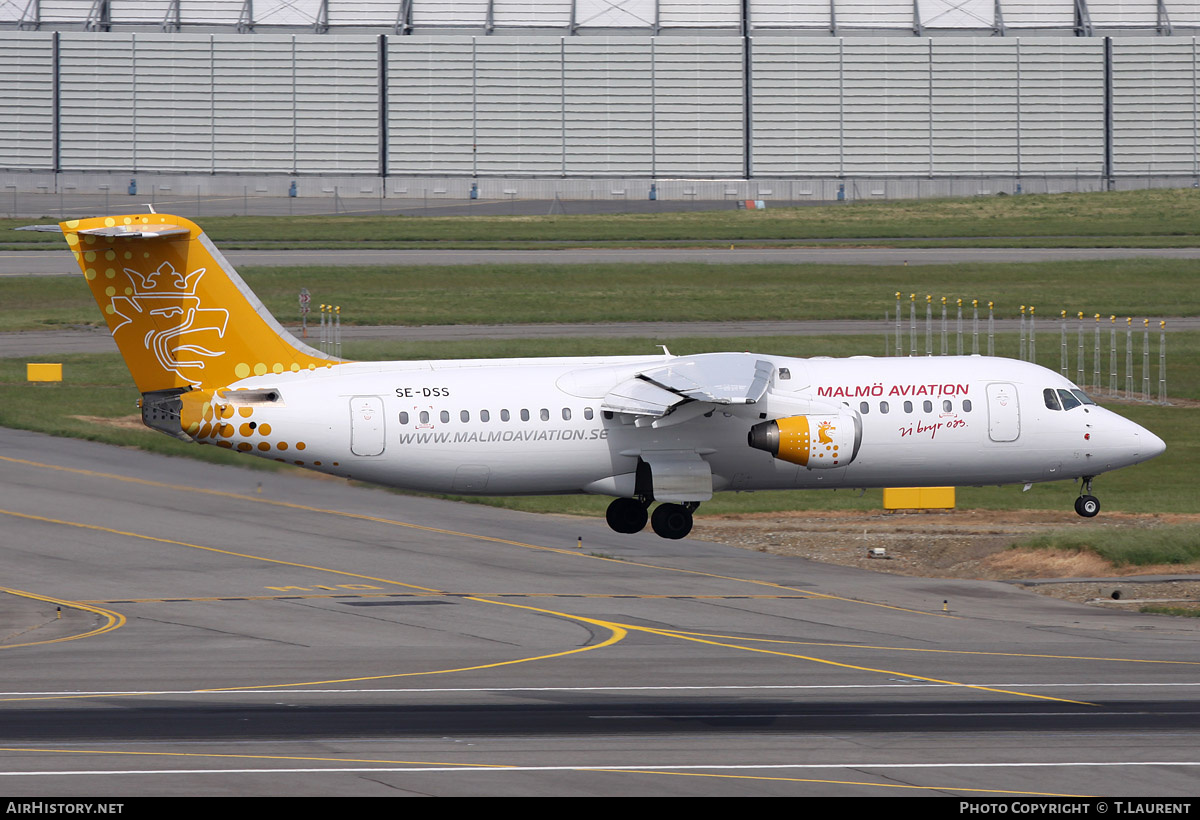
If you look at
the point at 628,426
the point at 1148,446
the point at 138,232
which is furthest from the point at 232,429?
the point at 1148,446

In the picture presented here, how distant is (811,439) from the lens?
113 feet

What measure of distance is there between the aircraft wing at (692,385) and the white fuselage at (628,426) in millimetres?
568

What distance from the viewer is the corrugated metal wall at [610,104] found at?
119 m

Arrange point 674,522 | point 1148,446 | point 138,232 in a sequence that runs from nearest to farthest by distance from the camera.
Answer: point 138,232 → point 674,522 → point 1148,446

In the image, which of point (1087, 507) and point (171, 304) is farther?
point (1087, 507)

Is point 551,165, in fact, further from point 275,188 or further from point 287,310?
point 287,310

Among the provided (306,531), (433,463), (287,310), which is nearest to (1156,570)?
(433,463)

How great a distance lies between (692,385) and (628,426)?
239 centimetres

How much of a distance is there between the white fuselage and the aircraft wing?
568 millimetres

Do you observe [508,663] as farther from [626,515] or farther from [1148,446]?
[1148,446]

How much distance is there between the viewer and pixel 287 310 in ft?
247

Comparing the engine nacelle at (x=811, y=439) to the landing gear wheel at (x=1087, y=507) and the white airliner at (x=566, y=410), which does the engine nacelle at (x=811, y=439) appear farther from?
the landing gear wheel at (x=1087, y=507)

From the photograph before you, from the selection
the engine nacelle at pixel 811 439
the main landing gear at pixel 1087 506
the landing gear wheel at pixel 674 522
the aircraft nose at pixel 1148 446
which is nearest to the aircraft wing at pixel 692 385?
the engine nacelle at pixel 811 439
